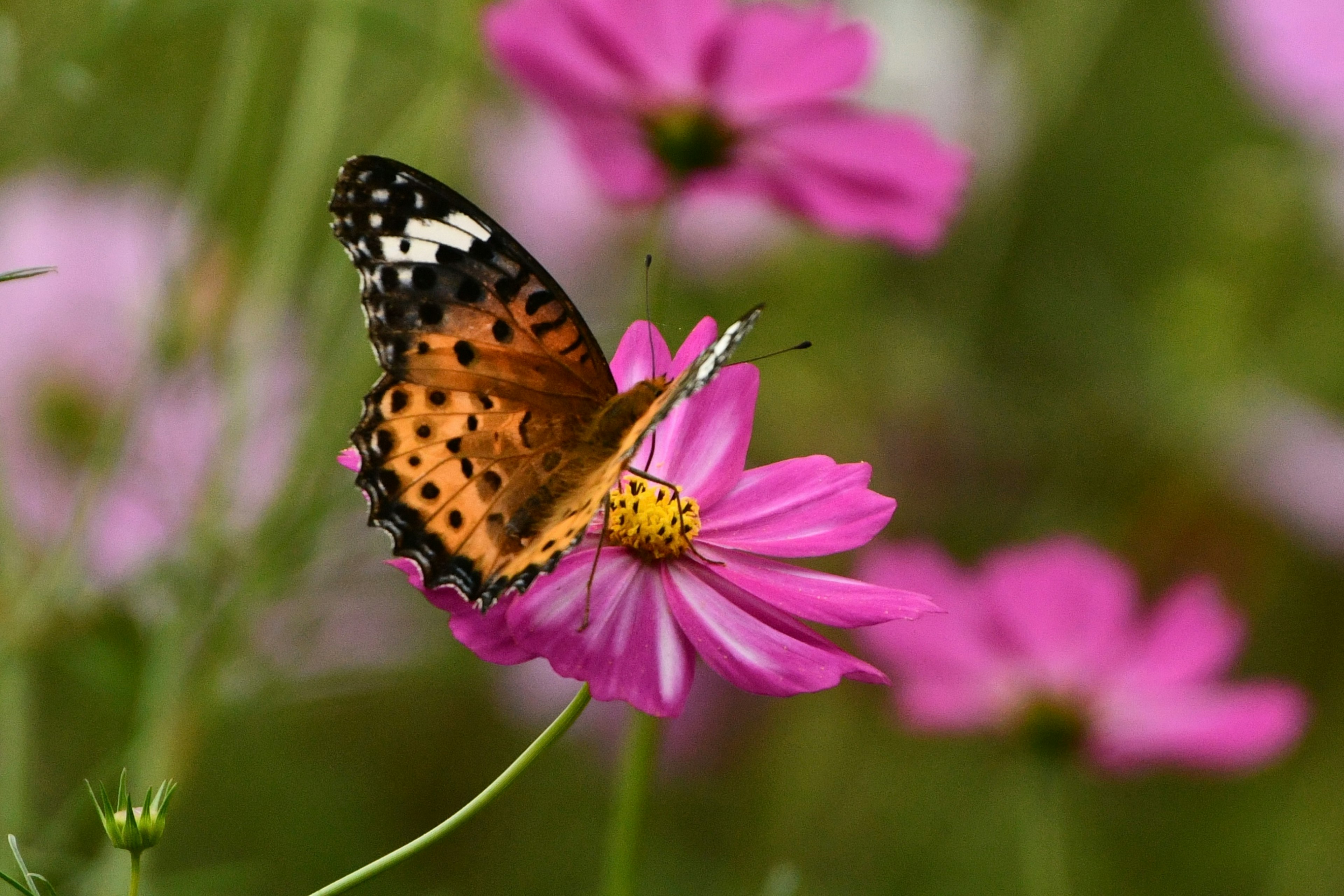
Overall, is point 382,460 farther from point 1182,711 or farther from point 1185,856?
point 1185,856

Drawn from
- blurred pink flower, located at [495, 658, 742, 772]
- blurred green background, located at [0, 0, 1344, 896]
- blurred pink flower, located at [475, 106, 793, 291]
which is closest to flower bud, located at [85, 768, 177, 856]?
blurred green background, located at [0, 0, 1344, 896]

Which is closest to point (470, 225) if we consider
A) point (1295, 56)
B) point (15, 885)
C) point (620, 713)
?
point (15, 885)

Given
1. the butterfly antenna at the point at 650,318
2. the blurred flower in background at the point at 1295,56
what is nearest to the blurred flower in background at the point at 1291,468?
the blurred flower in background at the point at 1295,56

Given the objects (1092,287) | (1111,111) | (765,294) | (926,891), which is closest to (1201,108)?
(1111,111)

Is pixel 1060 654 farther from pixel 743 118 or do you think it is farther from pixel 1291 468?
pixel 1291 468

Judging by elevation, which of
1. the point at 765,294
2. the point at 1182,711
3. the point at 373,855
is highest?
the point at 765,294

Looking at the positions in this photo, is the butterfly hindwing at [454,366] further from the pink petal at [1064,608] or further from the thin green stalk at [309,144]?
the pink petal at [1064,608]
